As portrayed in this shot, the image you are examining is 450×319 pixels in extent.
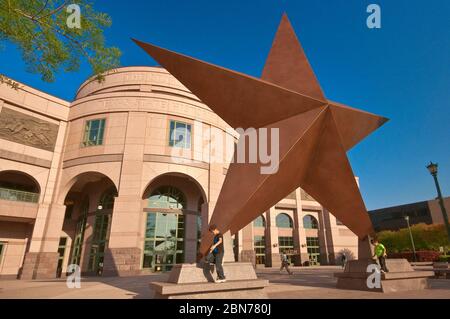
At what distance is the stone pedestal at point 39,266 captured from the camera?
2031 cm

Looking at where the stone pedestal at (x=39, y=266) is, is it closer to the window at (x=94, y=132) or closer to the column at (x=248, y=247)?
the window at (x=94, y=132)

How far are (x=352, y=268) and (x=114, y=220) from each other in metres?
18.0

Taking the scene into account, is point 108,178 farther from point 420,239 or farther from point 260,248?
point 420,239

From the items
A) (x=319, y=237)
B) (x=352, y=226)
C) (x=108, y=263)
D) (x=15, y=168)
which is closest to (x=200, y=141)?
(x=108, y=263)

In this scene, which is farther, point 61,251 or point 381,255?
point 61,251

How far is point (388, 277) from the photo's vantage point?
27.8ft

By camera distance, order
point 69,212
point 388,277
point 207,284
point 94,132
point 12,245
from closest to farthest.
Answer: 1. point 207,284
2. point 388,277
3. point 12,245
4. point 94,132
5. point 69,212

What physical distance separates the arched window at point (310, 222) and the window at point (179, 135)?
22.9 metres

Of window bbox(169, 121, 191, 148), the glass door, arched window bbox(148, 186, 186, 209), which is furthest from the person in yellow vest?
the glass door

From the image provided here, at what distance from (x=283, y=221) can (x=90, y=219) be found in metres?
24.3

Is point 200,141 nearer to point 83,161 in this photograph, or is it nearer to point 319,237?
point 83,161

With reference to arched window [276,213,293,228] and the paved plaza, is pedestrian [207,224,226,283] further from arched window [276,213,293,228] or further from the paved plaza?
arched window [276,213,293,228]

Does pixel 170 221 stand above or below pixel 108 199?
below

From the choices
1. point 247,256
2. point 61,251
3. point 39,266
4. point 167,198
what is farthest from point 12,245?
point 247,256
